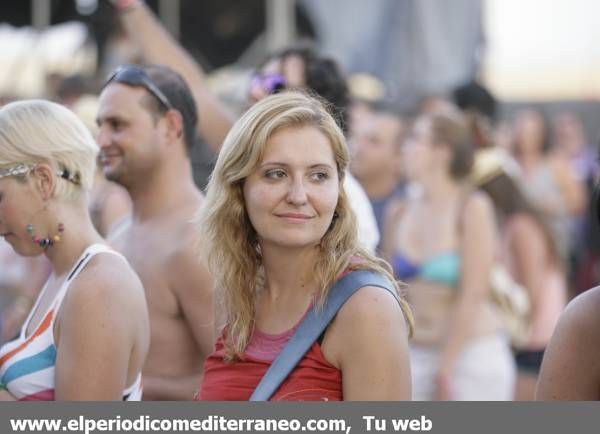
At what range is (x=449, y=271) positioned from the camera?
6.10m

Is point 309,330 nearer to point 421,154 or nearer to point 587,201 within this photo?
point 421,154

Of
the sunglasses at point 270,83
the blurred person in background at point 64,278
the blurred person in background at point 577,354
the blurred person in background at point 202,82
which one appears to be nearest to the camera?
the blurred person in background at point 577,354

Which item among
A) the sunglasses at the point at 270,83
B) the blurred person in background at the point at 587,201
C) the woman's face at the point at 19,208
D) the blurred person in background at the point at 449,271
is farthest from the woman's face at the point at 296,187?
the blurred person in background at the point at 587,201

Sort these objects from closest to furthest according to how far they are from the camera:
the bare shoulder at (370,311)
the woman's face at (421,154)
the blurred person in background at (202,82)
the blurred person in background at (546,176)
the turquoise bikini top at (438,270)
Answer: the bare shoulder at (370,311)
the blurred person in background at (202,82)
the turquoise bikini top at (438,270)
the woman's face at (421,154)
the blurred person in background at (546,176)

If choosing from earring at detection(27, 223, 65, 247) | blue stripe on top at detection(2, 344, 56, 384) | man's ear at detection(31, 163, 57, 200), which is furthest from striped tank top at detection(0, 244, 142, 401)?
man's ear at detection(31, 163, 57, 200)

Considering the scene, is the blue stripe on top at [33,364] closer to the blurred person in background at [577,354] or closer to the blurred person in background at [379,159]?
the blurred person in background at [577,354]

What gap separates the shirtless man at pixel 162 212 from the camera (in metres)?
Result: 3.92

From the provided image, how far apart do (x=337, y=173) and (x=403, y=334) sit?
1.70 ft

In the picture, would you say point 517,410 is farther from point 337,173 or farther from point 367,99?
point 367,99

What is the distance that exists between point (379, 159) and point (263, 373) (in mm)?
4434

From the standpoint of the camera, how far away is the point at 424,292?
6.14 metres

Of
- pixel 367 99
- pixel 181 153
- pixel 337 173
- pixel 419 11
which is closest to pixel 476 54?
pixel 419 11

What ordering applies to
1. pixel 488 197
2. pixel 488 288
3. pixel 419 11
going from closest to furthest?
pixel 488 288
pixel 488 197
pixel 419 11

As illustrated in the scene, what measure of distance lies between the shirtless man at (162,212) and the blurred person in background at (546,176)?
6548 mm
